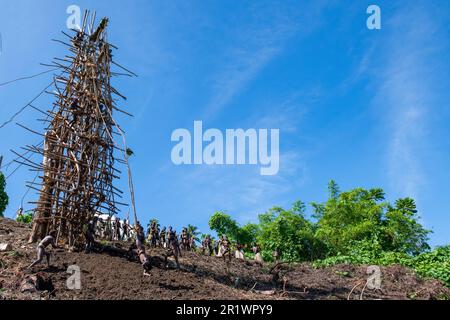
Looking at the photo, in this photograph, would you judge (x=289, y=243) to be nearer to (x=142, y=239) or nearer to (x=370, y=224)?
(x=370, y=224)

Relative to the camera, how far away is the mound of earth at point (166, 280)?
13.2m

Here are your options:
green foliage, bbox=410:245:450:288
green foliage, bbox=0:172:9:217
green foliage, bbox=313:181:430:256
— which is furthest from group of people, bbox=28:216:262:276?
green foliage, bbox=313:181:430:256

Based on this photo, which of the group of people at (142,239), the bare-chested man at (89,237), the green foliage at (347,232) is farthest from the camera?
the green foliage at (347,232)

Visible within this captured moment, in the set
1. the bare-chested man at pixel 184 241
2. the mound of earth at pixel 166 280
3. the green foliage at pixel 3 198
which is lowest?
the mound of earth at pixel 166 280

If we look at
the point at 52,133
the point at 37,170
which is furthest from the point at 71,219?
the point at 52,133

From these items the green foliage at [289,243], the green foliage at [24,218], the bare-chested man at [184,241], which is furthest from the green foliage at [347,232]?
the green foliage at [24,218]

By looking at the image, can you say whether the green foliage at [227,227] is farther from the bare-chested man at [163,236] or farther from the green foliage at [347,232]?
the bare-chested man at [163,236]

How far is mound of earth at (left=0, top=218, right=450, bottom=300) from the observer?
43.2ft

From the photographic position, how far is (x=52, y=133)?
62.4 feet

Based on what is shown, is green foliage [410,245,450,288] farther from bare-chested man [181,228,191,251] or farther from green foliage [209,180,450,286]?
bare-chested man [181,228,191,251]
